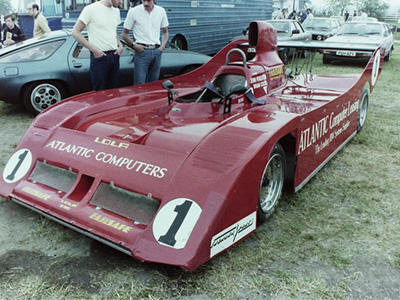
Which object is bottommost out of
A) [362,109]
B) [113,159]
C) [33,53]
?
[362,109]

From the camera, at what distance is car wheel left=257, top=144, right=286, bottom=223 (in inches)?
122

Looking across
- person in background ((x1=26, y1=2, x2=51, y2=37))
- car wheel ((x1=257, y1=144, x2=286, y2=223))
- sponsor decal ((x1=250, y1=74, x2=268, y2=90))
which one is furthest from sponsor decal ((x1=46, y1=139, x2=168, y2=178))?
person in background ((x1=26, y1=2, x2=51, y2=37))


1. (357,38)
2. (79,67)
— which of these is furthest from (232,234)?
(357,38)

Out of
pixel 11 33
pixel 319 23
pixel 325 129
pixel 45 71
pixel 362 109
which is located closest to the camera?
pixel 325 129

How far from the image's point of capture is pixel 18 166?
3.35 metres

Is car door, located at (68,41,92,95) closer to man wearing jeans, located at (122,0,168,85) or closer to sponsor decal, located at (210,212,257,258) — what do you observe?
man wearing jeans, located at (122,0,168,85)

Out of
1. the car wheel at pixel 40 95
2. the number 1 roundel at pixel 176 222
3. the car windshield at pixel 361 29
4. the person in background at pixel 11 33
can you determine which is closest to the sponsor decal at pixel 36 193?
the number 1 roundel at pixel 176 222

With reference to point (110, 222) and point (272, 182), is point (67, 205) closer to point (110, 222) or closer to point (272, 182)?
point (110, 222)

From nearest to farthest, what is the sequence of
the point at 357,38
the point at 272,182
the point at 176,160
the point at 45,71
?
the point at 176,160 < the point at 272,182 < the point at 45,71 < the point at 357,38

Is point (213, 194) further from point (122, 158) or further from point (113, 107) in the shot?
point (113, 107)

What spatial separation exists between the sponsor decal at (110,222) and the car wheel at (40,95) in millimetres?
3903

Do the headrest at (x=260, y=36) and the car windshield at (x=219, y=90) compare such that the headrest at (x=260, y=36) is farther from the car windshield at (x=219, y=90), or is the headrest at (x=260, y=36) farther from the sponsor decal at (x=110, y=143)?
the sponsor decal at (x=110, y=143)

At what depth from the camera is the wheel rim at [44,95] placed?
19.5 feet

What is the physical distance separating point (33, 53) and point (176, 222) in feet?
15.6
